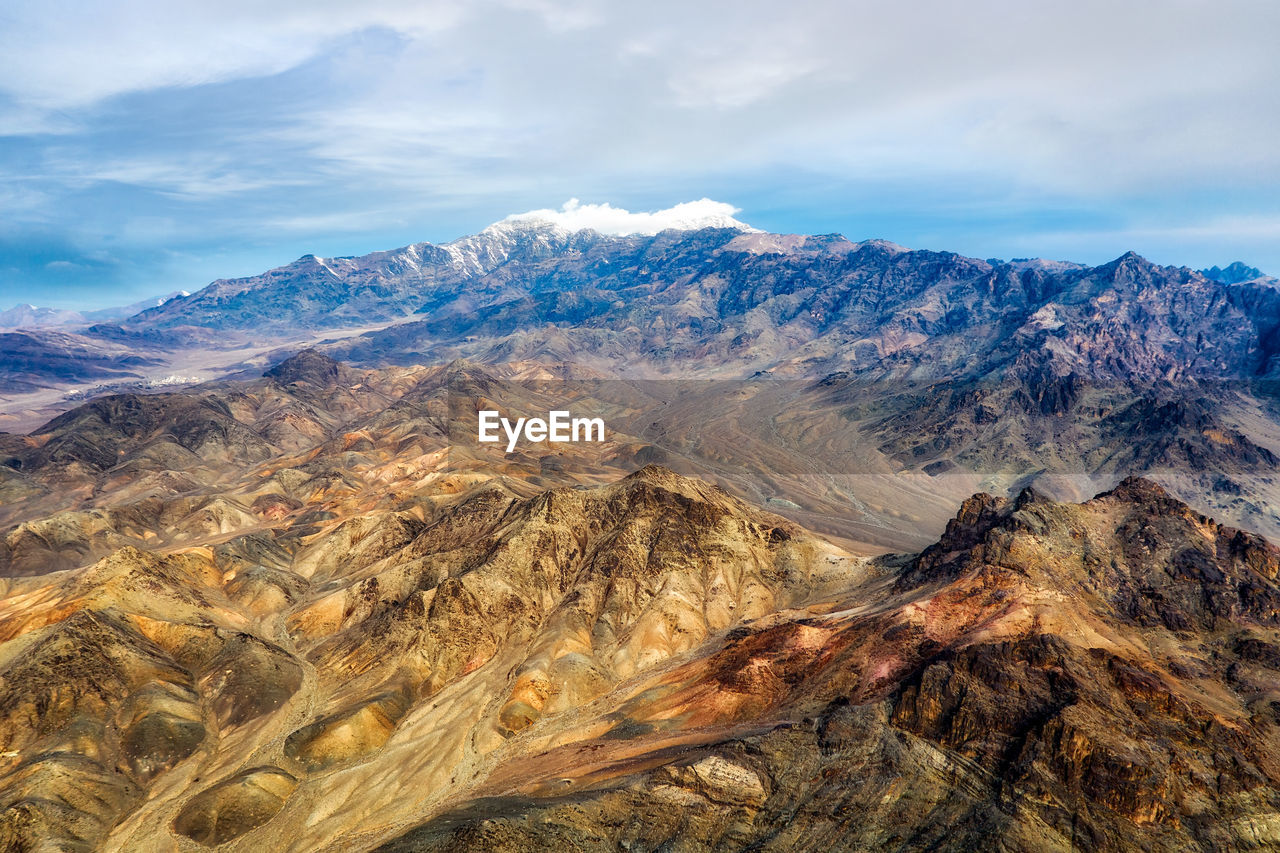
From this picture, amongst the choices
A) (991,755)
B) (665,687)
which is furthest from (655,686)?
(991,755)

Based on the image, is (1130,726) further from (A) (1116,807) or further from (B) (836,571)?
(B) (836,571)

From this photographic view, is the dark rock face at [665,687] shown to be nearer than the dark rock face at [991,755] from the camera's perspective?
No

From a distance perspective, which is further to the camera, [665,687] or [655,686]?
[655,686]

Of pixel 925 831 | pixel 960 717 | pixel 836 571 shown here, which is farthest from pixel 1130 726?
pixel 836 571

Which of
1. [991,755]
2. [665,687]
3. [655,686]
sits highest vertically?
[991,755]

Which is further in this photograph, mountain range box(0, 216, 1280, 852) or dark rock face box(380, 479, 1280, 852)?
mountain range box(0, 216, 1280, 852)

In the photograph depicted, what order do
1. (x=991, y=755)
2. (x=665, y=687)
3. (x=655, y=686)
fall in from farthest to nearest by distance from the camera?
(x=655, y=686)
(x=665, y=687)
(x=991, y=755)

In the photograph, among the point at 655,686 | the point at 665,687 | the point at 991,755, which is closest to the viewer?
the point at 991,755

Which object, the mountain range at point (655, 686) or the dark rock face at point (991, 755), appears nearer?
the dark rock face at point (991, 755)

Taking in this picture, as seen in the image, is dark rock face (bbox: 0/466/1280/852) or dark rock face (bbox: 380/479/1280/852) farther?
dark rock face (bbox: 0/466/1280/852)

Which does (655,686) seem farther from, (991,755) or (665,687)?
(991,755)

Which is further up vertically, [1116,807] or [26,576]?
[1116,807]
